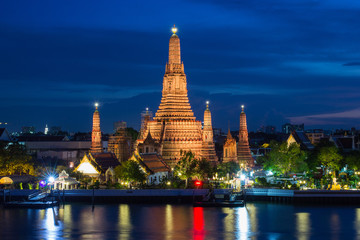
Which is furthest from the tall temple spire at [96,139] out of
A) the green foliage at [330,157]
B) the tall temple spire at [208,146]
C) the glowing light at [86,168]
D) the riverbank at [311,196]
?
the green foliage at [330,157]

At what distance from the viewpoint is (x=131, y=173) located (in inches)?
3169

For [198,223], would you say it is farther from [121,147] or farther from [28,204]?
[121,147]

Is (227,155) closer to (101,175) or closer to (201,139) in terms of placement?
(201,139)

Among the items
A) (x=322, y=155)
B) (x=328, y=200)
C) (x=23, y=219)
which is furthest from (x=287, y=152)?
(x=23, y=219)

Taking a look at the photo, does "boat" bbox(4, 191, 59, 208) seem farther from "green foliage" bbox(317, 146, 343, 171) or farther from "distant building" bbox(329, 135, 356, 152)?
"distant building" bbox(329, 135, 356, 152)

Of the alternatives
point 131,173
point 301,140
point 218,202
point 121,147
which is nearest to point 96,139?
point 121,147

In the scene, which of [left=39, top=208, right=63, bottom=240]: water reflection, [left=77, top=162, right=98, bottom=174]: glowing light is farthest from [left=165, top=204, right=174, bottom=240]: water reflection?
[left=77, top=162, right=98, bottom=174]: glowing light

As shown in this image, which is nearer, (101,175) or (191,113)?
(101,175)

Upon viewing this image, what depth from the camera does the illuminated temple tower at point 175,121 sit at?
95062 millimetres

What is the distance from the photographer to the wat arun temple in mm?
94500

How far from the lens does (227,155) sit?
9969cm

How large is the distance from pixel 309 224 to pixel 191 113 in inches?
1484

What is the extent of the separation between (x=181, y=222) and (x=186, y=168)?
2065 cm

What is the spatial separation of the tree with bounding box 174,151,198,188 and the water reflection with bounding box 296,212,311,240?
696 inches
